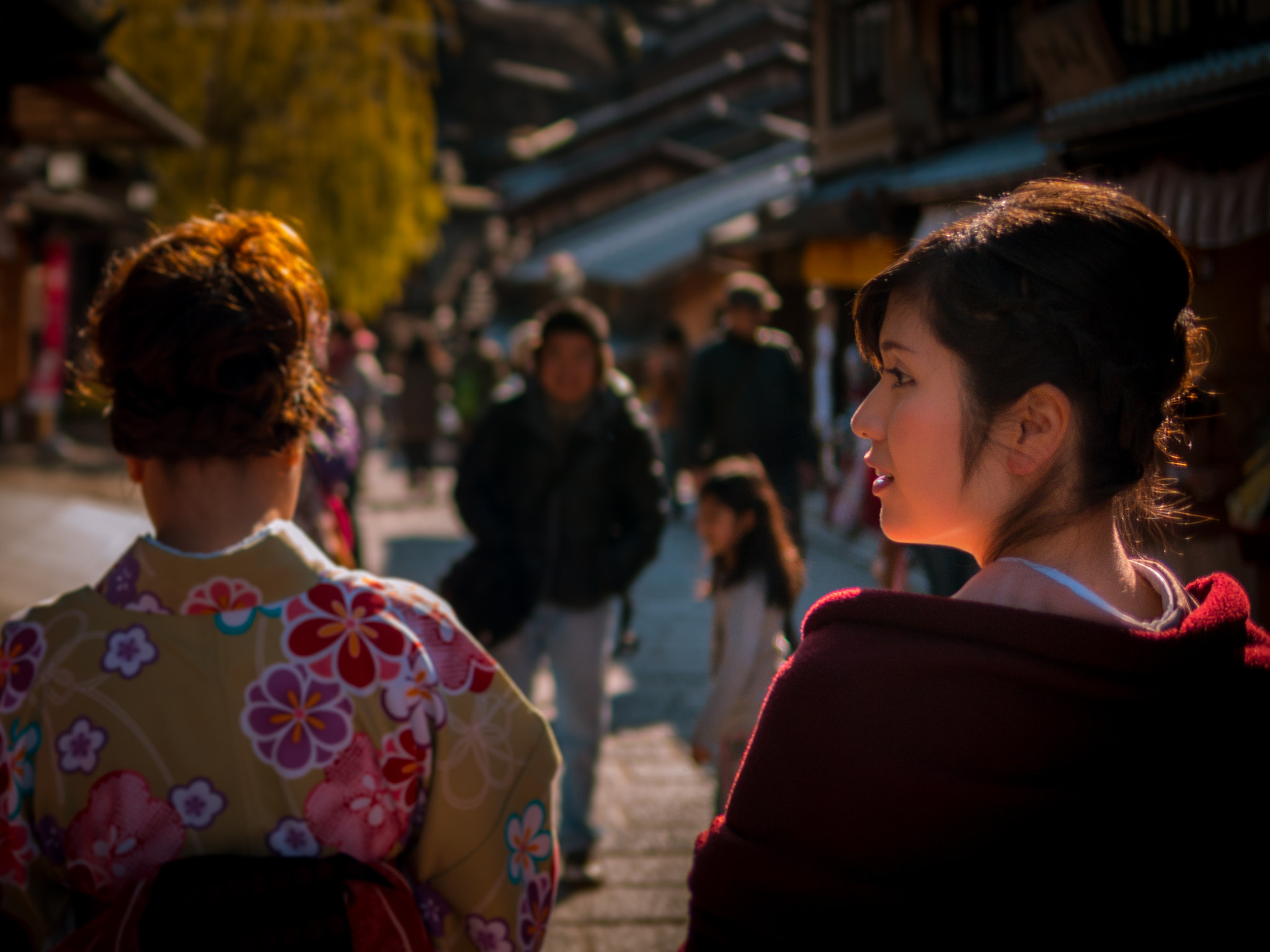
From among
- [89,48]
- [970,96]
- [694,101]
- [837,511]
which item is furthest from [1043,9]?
[694,101]

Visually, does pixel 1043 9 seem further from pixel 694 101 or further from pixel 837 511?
pixel 694 101

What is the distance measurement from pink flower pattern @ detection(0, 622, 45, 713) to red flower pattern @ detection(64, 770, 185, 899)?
6.9 inches

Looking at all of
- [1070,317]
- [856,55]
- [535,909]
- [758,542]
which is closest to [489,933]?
[535,909]

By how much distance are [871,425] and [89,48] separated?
6.82 metres

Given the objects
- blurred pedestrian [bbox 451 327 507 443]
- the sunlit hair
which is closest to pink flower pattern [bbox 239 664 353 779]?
the sunlit hair

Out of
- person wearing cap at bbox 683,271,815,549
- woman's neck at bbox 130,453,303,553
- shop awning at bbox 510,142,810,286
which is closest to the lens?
woman's neck at bbox 130,453,303,553

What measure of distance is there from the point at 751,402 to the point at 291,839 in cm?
440

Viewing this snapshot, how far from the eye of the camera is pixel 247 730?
1495mm

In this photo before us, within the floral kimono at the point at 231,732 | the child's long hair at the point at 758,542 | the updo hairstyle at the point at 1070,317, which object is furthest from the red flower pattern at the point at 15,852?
the child's long hair at the point at 758,542

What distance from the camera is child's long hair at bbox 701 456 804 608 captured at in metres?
3.24

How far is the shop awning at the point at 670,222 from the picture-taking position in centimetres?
2067

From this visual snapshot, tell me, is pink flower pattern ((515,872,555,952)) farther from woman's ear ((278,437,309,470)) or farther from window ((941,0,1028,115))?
window ((941,0,1028,115))

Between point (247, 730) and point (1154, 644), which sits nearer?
point (1154, 644)

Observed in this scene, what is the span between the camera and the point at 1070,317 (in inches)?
40.8
